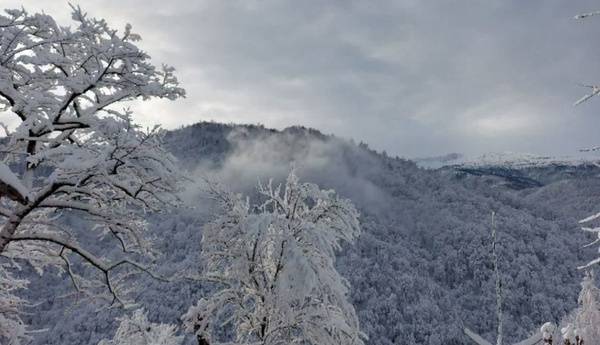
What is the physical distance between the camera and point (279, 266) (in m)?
9.93

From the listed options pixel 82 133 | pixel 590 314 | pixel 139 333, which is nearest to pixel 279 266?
pixel 82 133

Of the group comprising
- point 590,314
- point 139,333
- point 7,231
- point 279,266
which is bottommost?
point 590,314

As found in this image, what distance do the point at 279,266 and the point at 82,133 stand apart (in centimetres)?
415

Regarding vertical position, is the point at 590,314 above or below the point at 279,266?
below

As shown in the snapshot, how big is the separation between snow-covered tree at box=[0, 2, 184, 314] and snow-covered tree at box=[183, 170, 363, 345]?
2.64 m

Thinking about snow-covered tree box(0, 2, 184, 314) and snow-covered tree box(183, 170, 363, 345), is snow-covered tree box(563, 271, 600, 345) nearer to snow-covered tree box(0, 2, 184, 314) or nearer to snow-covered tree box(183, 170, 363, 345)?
snow-covered tree box(183, 170, 363, 345)

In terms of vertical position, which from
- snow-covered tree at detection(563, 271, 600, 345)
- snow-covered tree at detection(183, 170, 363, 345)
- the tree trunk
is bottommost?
snow-covered tree at detection(563, 271, 600, 345)

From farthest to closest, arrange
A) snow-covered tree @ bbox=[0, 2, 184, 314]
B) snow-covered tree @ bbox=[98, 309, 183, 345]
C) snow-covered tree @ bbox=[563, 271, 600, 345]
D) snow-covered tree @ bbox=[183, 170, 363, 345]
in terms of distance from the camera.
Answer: snow-covered tree @ bbox=[563, 271, 600, 345] < snow-covered tree @ bbox=[98, 309, 183, 345] < snow-covered tree @ bbox=[183, 170, 363, 345] < snow-covered tree @ bbox=[0, 2, 184, 314]

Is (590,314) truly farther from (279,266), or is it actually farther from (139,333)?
(139,333)

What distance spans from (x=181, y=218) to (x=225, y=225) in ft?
583

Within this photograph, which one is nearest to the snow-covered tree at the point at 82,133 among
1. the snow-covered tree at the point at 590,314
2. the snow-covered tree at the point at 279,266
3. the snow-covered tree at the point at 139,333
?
the snow-covered tree at the point at 279,266

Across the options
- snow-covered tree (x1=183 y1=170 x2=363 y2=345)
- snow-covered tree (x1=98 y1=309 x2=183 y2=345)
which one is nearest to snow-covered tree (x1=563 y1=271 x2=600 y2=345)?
snow-covered tree (x1=183 y1=170 x2=363 y2=345)

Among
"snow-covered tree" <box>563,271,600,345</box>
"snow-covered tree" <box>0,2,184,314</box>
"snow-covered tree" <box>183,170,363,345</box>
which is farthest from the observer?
"snow-covered tree" <box>563,271,600,345</box>

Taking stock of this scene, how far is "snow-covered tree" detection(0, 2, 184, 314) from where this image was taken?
6.58 m
